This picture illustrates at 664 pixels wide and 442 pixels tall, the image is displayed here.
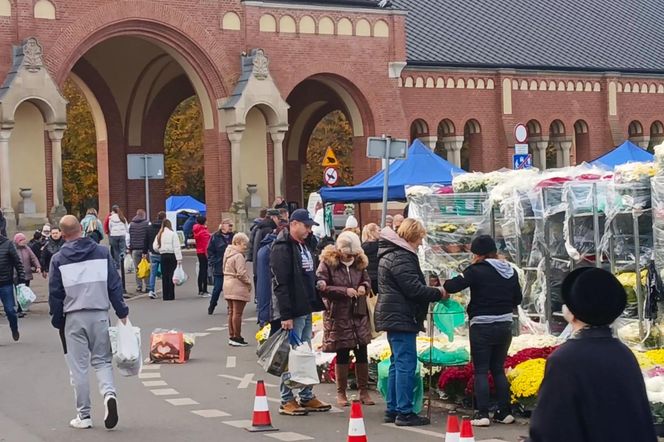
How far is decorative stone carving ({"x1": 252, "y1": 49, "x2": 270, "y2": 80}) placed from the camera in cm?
3831

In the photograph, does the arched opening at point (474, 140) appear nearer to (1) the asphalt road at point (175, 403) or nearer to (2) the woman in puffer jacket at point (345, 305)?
(1) the asphalt road at point (175, 403)

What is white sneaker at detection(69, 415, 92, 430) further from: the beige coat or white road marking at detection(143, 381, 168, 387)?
the beige coat

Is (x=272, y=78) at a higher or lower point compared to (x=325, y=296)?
higher

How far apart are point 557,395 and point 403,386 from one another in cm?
678

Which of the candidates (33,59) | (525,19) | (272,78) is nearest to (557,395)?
(33,59)

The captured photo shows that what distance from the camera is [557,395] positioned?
530cm

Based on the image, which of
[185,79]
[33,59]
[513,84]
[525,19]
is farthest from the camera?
[525,19]

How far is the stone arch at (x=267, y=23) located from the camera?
128ft

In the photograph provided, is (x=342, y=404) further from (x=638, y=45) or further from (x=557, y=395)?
(x=638, y=45)

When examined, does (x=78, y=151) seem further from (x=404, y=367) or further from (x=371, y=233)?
(x=404, y=367)

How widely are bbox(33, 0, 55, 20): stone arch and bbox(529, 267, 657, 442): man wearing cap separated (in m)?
30.8

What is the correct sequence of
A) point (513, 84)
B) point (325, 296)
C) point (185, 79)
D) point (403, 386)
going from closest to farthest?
point (403, 386), point (325, 296), point (185, 79), point (513, 84)

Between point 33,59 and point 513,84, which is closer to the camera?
point 33,59

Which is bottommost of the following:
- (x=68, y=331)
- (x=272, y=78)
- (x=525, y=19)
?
(x=68, y=331)
